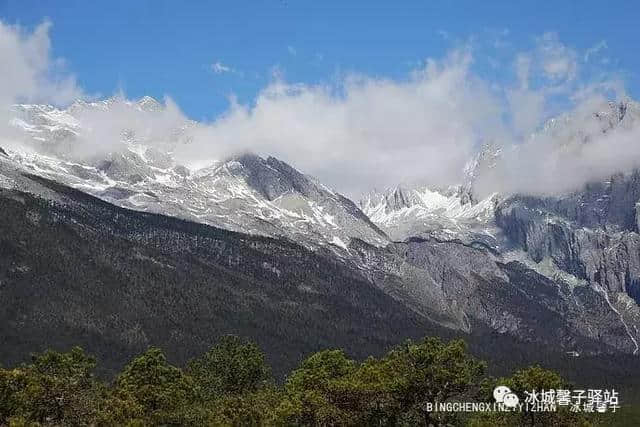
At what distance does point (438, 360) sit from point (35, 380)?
47479 millimetres

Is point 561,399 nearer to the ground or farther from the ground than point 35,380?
farther from the ground

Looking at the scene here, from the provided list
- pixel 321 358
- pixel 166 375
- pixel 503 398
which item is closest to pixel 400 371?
pixel 503 398

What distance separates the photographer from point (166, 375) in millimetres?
120562

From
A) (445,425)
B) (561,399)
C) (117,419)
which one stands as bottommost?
(117,419)

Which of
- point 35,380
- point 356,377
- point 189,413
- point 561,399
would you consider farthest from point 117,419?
point 561,399

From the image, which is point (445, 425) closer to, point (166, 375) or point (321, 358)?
point (321, 358)

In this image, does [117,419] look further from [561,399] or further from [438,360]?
[561,399]

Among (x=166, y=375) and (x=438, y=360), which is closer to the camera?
(x=438, y=360)

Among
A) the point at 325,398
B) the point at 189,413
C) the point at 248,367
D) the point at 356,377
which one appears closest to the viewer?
the point at 325,398

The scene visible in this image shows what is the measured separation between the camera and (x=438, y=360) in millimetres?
83375

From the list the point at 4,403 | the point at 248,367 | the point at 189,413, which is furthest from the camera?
the point at 248,367

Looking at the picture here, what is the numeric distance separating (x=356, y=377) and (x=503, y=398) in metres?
19.2

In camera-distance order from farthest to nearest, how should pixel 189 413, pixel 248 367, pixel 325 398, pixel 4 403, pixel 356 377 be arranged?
pixel 248 367, pixel 189 413, pixel 356 377, pixel 325 398, pixel 4 403

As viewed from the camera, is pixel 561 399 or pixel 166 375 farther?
pixel 166 375
